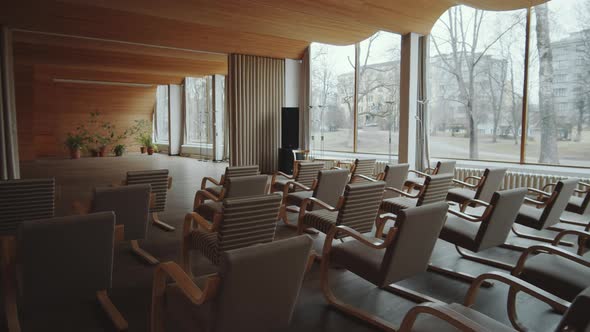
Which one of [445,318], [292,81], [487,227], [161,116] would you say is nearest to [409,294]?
[487,227]

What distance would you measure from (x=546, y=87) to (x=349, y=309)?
22.8 ft

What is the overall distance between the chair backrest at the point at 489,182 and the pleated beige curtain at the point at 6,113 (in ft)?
28.5

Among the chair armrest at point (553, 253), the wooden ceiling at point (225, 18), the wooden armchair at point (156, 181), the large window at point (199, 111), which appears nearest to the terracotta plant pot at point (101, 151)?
the large window at point (199, 111)

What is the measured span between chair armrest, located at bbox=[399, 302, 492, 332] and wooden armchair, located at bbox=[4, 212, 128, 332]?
5.85ft

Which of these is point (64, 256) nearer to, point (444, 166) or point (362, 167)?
point (362, 167)

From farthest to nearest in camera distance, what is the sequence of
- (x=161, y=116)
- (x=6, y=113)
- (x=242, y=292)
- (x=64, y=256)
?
1. (x=161, y=116)
2. (x=6, y=113)
3. (x=64, y=256)
4. (x=242, y=292)

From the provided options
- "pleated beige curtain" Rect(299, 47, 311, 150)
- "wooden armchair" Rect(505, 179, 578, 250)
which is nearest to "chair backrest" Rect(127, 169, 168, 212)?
"wooden armchair" Rect(505, 179, 578, 250)

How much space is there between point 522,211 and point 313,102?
7887 mm

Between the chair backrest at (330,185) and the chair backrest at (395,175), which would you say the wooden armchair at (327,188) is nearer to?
the chair backrest at (330,185)

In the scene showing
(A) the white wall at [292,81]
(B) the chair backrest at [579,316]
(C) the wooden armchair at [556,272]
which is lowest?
(C) the wooden armchair at [556,272]

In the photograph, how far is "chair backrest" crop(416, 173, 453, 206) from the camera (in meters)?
4.32

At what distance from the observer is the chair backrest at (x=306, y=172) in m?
5.71

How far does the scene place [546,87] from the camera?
7688mm

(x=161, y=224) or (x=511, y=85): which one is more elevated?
(x=511, y=85)
